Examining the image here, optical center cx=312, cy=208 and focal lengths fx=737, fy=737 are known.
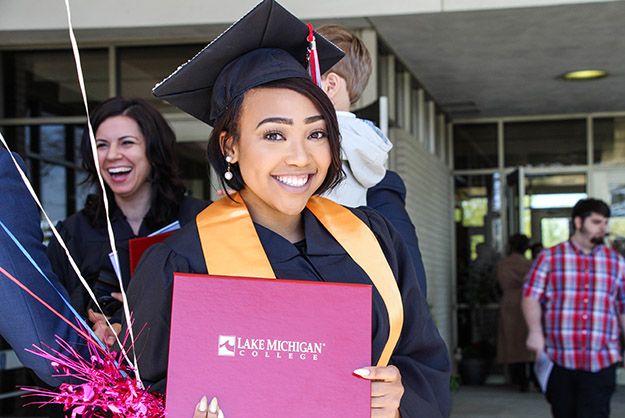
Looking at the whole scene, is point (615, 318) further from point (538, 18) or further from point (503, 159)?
point (503, 159)

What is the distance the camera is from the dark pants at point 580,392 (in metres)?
4.78

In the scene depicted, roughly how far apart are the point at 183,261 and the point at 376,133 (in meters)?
1.02

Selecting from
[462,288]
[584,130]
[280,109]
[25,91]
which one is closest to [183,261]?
[280,109]

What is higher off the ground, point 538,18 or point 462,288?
point 538,18

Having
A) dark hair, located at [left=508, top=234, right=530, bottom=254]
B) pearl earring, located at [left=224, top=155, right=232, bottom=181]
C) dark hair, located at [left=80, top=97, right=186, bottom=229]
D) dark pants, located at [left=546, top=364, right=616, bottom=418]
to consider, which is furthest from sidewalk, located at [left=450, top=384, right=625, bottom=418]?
pearl earring, located at [left=224, top=155, right=232, bottom=181]

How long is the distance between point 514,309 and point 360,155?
6955 mm

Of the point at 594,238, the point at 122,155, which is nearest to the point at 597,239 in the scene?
the point at 594,238

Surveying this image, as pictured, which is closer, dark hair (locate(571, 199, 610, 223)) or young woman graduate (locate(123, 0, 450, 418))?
young woman graduate (locate(123, 0, 450, 418))

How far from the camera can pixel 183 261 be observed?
60.0 inches

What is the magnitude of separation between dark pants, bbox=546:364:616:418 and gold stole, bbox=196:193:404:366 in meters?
3.69

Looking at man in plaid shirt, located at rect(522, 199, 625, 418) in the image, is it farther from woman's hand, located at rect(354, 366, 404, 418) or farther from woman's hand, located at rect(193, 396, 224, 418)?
woman's hand, located at rect(193, 396, 224, 418)

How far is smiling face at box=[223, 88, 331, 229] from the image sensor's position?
1.56m

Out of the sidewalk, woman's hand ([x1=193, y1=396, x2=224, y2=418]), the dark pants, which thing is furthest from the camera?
the sidewalk

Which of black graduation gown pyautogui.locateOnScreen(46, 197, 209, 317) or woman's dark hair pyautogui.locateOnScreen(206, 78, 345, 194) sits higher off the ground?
woman's dark hair pyautogui.locateOnScreen(206, 78, 345, 194)
